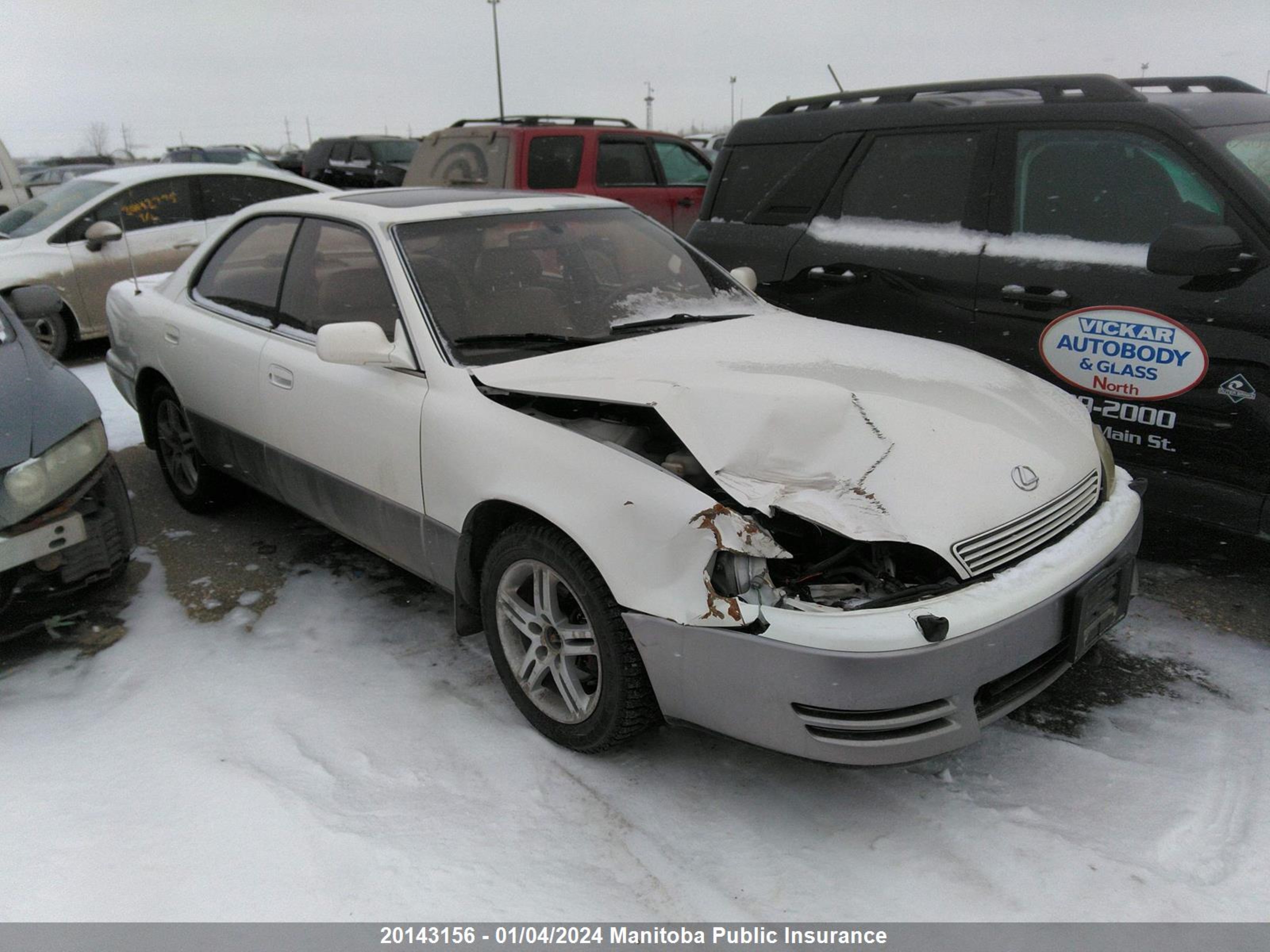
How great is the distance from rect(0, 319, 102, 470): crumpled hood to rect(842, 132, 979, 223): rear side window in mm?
3576

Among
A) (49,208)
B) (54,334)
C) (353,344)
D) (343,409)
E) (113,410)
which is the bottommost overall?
(113,410)

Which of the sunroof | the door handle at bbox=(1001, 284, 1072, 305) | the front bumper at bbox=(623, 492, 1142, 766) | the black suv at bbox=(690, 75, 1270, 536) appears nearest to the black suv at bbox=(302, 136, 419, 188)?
the black suv at bbox=(690, 75, 1270, 536)

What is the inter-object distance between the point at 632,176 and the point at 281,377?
6.41 m

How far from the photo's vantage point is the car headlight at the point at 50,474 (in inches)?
123

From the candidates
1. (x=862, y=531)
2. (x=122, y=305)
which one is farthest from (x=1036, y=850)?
(x=122, y=305)

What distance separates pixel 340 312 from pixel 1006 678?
268cm

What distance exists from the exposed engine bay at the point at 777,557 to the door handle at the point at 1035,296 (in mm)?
1865

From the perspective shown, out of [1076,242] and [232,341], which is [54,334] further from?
[1076,242]

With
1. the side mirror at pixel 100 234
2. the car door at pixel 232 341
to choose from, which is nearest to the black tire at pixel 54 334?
the side mirror at pixel 100 234

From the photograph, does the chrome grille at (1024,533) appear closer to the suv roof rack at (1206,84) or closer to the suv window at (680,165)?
the suv roof rack at (1206,84)

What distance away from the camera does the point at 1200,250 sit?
336 cm

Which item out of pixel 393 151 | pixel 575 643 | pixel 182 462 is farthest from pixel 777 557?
pixel 393 151

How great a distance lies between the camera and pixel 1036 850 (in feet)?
7.86

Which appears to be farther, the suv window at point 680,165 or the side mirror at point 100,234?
the suv window at point 680,165
